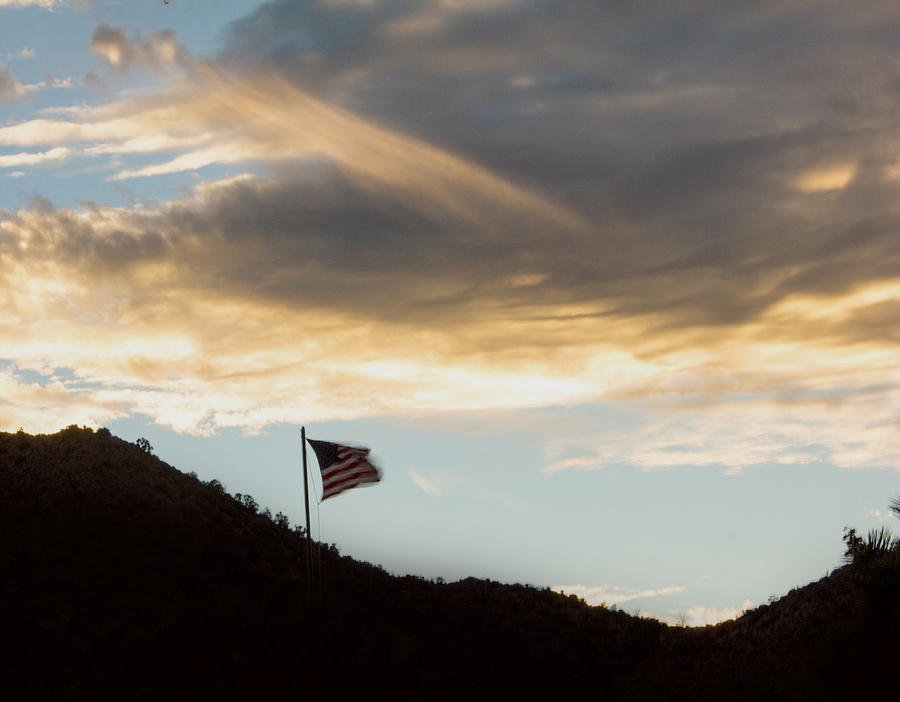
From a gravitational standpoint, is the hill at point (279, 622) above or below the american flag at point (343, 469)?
below

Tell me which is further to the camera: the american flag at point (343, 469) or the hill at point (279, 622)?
the american flag at point (343, 469)

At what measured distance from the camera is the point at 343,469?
109ft

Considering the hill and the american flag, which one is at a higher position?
the american flag

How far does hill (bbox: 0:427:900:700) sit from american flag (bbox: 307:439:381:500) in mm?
6682

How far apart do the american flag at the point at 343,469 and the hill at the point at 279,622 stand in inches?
263

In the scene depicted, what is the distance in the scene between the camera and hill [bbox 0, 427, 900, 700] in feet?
96.1

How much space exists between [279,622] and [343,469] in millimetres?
7493

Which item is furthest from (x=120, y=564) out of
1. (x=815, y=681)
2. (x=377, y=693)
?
(x=815, y=681)

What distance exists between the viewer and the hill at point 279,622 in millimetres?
29297

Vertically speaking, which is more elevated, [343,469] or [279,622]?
[343,469]

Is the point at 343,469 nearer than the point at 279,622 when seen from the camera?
Yes

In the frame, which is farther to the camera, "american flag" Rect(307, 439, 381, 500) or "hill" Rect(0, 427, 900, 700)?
"american flag" Rect(307, 439, 381, 500)

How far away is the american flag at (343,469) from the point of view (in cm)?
3294

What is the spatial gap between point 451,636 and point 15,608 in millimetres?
21370
